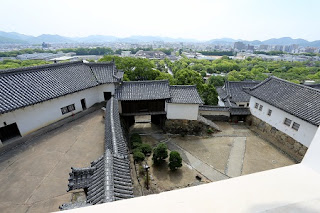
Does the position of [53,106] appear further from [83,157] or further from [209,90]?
[209,90]

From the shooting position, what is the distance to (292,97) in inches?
774

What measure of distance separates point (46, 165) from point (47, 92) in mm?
7705

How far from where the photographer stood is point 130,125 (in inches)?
910

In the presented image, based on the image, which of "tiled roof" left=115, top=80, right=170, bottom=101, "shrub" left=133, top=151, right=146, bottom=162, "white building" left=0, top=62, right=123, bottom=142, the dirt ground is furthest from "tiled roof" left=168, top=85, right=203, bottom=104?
"shrub" left=133, top=151, right=146, bottom=162

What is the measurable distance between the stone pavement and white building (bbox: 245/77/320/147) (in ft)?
64.7

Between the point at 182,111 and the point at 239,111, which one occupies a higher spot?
the point at 182,111

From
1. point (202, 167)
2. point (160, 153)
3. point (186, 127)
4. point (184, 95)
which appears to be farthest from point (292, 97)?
point (160, 153)

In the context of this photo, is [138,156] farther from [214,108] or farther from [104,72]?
[214,108]

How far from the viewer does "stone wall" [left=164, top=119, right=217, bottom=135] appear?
842 inches

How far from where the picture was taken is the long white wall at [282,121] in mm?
16312

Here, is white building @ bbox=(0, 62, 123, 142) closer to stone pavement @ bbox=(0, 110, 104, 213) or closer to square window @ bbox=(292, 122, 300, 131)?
stone pavement @ bbox=(0, 110, 104, 213)

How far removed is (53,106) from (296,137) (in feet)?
83.6

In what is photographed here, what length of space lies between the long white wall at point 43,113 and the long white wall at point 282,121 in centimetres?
2264

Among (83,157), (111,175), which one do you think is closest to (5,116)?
(83,157)
